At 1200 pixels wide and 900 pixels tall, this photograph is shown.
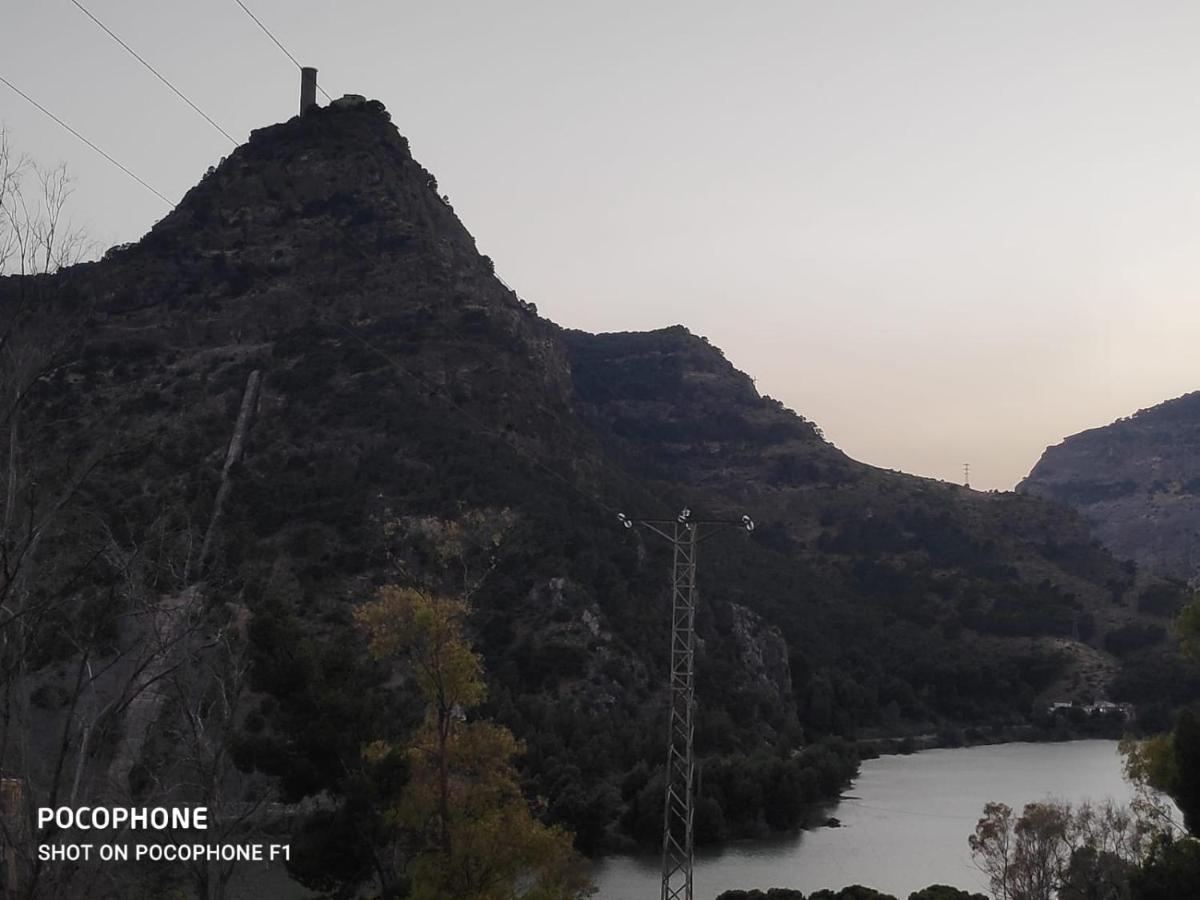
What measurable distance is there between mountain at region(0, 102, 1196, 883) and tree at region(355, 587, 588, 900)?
171cm

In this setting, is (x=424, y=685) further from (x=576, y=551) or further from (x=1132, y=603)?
(x=1132, y=603)

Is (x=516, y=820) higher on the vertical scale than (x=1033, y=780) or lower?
higher

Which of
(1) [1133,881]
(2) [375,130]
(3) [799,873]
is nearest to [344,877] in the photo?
(1) [1133,881]

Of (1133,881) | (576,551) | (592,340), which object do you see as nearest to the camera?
(1133,881)

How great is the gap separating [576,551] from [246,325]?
2780cm

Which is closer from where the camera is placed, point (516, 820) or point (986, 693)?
point (516, 820)

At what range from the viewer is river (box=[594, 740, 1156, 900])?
43.9 m

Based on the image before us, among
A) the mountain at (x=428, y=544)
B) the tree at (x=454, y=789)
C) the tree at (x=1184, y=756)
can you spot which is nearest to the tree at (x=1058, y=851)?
the tree at (x=1184, y=756)

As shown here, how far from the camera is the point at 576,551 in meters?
64.9

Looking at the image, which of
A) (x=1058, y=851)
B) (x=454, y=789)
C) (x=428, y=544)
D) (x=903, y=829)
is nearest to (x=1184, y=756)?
(x=454, y=789)

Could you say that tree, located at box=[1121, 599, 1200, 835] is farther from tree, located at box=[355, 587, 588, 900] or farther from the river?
the river

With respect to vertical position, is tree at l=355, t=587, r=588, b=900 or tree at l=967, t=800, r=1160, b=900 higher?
tree at l=355, t=587, r=588, b=900

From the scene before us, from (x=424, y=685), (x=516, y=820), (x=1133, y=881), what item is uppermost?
(x=424, y=685)

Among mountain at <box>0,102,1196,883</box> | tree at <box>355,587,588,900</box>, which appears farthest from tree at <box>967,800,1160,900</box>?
tree at <box>355,587,588,900</box>
